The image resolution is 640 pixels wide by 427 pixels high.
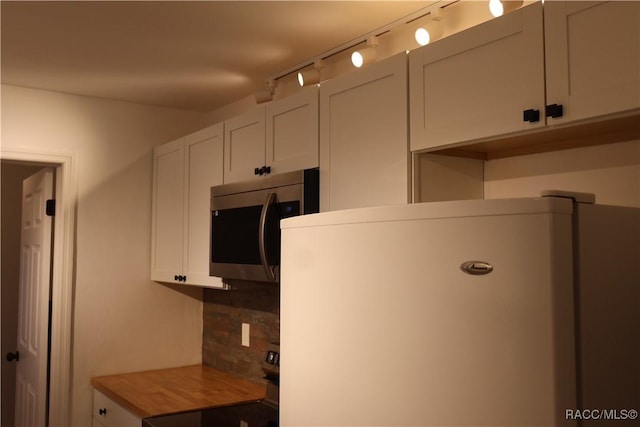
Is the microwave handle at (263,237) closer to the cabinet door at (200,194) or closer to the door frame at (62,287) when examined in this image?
the cabinet door at (200,194)

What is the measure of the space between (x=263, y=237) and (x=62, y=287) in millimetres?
1631

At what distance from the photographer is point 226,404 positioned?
2.74 m

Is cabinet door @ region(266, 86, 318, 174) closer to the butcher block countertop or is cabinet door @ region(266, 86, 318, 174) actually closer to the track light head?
the track light head

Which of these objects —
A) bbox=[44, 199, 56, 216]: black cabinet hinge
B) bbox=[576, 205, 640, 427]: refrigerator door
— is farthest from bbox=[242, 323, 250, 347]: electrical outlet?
bbox=[576, 205, 640, 427]: refrigerator door

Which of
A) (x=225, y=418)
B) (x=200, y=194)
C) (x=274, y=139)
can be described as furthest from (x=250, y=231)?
(x=225, y=418)

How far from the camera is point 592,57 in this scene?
1.36 meters

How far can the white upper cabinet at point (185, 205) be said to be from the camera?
9.89 feet

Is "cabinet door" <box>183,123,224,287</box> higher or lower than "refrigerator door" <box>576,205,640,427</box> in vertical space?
higher

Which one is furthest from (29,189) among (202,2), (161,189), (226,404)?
(202,2)

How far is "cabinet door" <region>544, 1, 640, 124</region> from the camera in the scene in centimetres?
128

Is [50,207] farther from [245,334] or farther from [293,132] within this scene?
[293,132]

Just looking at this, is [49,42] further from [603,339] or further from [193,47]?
[603,339]

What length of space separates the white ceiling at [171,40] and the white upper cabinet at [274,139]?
0.93 ft

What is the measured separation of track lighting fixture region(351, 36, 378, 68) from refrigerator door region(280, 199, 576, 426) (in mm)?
1224
